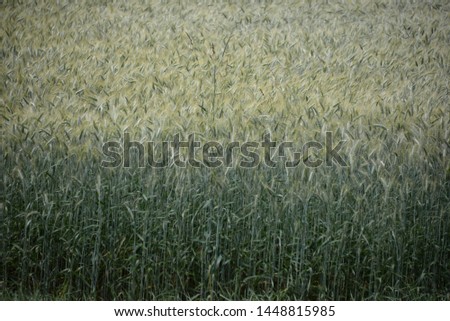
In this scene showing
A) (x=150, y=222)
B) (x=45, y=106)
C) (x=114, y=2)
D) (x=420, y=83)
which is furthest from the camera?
(x=114, y=2)

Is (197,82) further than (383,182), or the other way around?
(197,82)

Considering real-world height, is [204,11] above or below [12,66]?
above

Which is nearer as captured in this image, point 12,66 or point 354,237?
point 354,237

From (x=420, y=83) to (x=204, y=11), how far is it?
1866mm

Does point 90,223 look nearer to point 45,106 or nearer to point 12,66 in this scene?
point 45,106

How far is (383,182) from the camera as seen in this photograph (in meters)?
3.11

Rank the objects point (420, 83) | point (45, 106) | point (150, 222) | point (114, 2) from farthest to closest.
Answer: point (114, 2) < point (420, 83) < point (45, 106) < point (150, 222)

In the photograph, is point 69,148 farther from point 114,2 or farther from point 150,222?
point 114,2

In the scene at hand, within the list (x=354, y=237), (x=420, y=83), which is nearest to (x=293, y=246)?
(x=354, y=237)

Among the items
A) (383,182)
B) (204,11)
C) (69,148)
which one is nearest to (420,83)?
(383,182)

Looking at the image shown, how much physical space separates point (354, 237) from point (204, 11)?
2.52 meters

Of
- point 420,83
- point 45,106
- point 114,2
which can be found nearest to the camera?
point 45,106
